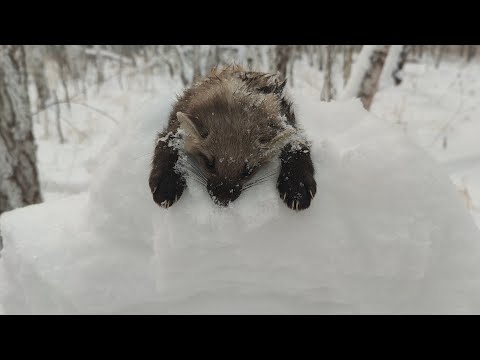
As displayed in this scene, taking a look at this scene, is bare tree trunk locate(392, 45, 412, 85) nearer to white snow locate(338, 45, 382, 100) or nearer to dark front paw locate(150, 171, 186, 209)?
white snow locate(338, 45, 382, 100)

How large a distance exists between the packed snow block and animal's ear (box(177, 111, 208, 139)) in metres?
0.30

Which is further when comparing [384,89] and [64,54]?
[64,54]

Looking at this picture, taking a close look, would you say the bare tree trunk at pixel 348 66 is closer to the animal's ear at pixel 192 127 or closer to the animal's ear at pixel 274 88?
the animal's ear at pixel 274 88

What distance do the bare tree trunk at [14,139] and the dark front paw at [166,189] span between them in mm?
3621

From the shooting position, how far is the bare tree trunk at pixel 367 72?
603 cm

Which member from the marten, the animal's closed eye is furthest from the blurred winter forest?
the animal's closed eye

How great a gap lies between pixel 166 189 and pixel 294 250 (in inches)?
28.1

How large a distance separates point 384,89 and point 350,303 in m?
10.5

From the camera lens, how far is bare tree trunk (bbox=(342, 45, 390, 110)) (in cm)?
603

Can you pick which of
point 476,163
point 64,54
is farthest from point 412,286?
point 64,54

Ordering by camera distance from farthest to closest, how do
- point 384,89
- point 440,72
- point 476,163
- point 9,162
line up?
point 440,72, point 384,89, point 476,163, point 9,162

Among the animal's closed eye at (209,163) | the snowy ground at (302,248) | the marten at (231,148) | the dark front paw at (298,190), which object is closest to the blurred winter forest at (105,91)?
the marten at (231,148)

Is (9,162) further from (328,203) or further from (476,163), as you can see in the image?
(476,163)

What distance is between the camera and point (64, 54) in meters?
12.6
